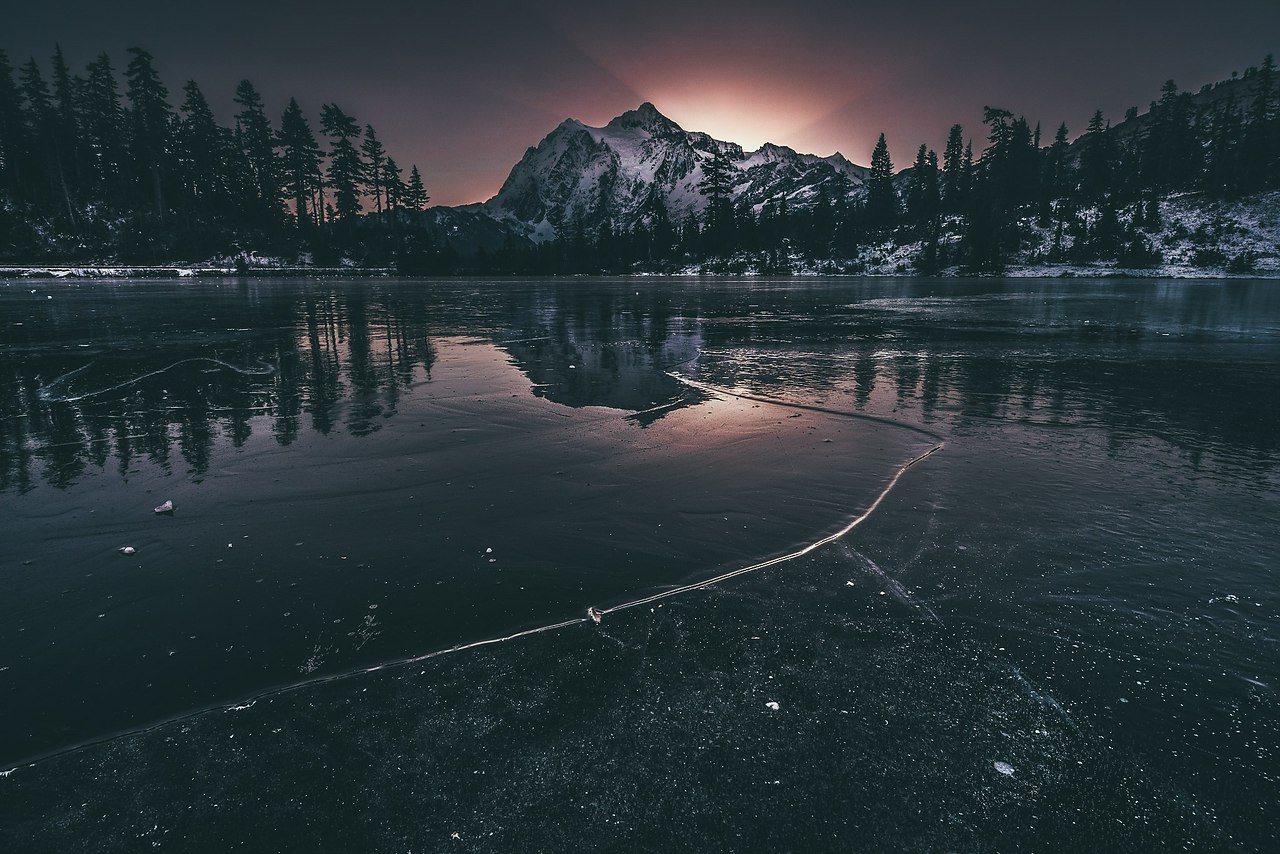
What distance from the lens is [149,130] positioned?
92562mm

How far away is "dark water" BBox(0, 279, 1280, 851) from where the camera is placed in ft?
8.11

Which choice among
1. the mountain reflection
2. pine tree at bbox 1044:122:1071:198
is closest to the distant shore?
pine tree at bbox 1044:122:1071:198

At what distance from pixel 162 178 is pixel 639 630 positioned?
130m

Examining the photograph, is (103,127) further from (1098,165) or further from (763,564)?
(1098,165)

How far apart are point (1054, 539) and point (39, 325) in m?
31.7

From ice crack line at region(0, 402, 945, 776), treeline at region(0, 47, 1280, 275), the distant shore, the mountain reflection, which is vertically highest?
treeline at region(0, 47, 1280, 275)

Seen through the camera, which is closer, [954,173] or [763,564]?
[763,564]

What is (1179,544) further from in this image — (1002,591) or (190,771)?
(190,771)

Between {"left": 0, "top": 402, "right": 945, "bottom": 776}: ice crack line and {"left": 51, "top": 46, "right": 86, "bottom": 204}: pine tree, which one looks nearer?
{"left": 0, "top": 402, "right": 945, "bottom": 776}: ice crack line

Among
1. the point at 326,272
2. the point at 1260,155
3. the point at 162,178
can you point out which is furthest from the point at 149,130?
the point at 1260,155

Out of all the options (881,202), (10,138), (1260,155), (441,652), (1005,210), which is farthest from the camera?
(881,202)

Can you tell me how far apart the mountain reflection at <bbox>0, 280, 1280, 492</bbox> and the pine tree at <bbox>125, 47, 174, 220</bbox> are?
9502 centimetres

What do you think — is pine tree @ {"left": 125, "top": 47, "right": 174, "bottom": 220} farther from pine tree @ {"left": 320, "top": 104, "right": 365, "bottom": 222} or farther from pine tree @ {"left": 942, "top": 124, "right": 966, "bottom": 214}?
pine tree @ {"left": 942, "top": 124, "right": 966, "bottom": 214}

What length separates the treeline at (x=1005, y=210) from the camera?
113 m
